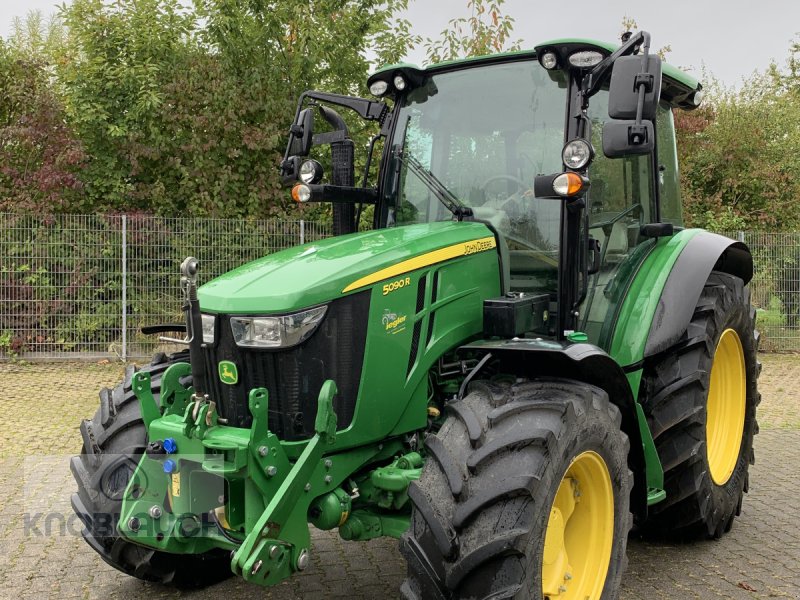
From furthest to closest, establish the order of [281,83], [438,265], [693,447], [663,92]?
[281,83] → [663,92] → [693,447] → [438,265]

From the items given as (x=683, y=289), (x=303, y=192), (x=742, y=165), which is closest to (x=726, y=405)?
(x=683, y=289)

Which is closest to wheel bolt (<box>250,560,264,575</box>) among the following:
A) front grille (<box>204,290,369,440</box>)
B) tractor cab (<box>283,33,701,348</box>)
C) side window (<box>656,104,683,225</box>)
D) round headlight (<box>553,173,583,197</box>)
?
front grille (<box>204,290,369,440</box>)

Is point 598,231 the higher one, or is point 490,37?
point 490,37

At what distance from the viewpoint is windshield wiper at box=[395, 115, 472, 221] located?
421 centimetres

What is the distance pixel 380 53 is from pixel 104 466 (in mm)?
11343

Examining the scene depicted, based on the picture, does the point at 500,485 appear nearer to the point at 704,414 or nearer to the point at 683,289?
the point at 704,414

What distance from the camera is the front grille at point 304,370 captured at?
326 centimetres

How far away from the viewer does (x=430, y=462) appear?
10.2ft

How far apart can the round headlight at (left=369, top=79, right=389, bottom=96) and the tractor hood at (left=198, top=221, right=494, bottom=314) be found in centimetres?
108

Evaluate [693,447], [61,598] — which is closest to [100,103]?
[61,598]

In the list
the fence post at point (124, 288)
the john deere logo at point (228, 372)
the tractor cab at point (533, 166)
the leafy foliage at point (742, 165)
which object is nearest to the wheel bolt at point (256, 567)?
the john deere logo at point (228, 372)

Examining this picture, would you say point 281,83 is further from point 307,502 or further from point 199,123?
point 307,502

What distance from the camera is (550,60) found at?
3.99 m

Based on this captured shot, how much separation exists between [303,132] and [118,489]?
2032 mm
